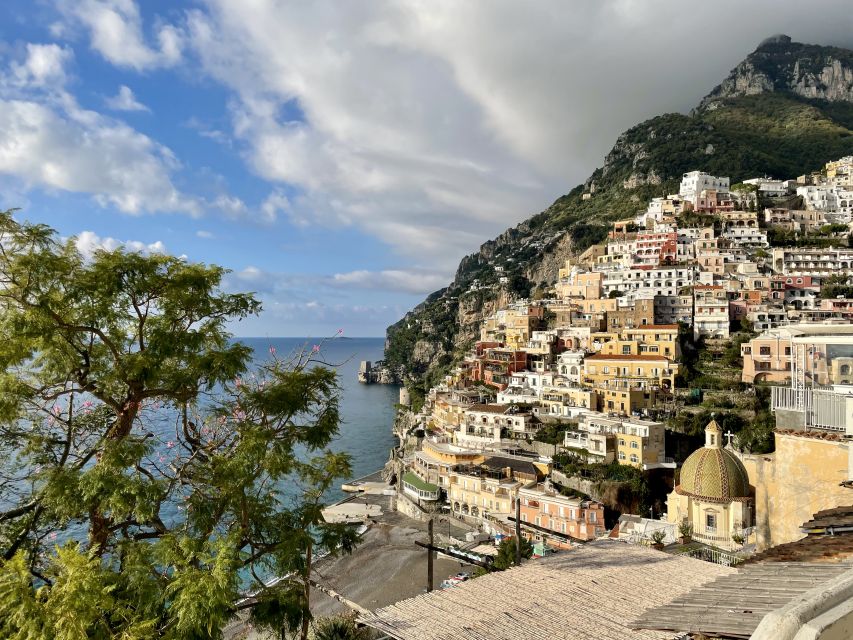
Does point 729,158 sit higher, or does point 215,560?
point 729,158

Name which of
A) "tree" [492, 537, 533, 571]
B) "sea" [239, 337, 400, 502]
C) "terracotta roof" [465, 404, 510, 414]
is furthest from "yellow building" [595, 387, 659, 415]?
"tree" [492, 537, 533, 571]

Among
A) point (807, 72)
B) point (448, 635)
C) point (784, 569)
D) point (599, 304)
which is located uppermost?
point (807, 72)

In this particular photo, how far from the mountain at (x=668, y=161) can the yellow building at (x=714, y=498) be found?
48.2 meters

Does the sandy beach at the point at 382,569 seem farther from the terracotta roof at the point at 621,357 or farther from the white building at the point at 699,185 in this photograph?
the white building at the point at 699,185

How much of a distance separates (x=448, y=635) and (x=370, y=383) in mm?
110372

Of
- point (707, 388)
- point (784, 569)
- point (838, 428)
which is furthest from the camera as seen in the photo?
point (707, 388)

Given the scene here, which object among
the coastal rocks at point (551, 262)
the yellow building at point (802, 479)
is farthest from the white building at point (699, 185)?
the yellow building at point (802, 479)

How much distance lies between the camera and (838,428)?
7773 mm

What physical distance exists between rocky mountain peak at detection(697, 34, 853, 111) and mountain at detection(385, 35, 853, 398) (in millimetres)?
225

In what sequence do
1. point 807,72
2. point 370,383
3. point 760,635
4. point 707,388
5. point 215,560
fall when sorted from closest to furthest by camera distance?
point 760,635
point 215,560
point 707,388
point 370,383
point 807,72

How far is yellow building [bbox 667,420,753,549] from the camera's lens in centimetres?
2355

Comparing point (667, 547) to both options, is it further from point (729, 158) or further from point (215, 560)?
point (729, 158)

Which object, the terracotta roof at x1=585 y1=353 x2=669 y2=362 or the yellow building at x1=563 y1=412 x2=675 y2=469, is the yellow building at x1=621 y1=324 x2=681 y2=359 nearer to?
the terracotta roof at x1=585 y1=353 x2=669 y2=362

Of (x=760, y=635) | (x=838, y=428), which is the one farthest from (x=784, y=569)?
(x=838, y=428)
